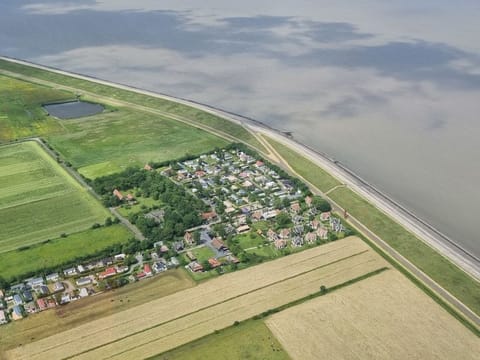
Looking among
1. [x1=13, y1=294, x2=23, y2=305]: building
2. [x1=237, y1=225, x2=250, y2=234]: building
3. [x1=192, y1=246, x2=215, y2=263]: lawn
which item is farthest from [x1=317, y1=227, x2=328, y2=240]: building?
[x1=13, y1=294, x2=23, y2=305]: building

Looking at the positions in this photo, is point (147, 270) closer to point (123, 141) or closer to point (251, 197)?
point (251, 197)

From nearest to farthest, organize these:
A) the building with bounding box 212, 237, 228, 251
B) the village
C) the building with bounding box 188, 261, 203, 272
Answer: the village → the building with bounding box 188, 261, 203, 272 → the building with bounding box 212, 237, 228, 251

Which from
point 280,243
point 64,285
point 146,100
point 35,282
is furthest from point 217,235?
point 146,100

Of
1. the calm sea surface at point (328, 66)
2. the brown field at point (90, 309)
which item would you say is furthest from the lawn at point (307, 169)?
the brown field at point (90, 309)

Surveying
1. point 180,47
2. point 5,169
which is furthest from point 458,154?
point 180,47

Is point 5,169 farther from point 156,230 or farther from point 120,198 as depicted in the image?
point 156,230

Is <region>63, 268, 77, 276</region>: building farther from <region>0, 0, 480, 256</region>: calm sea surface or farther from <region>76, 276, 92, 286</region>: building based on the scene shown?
<region>0, 0, 480, 256</region>: calm sea surface
